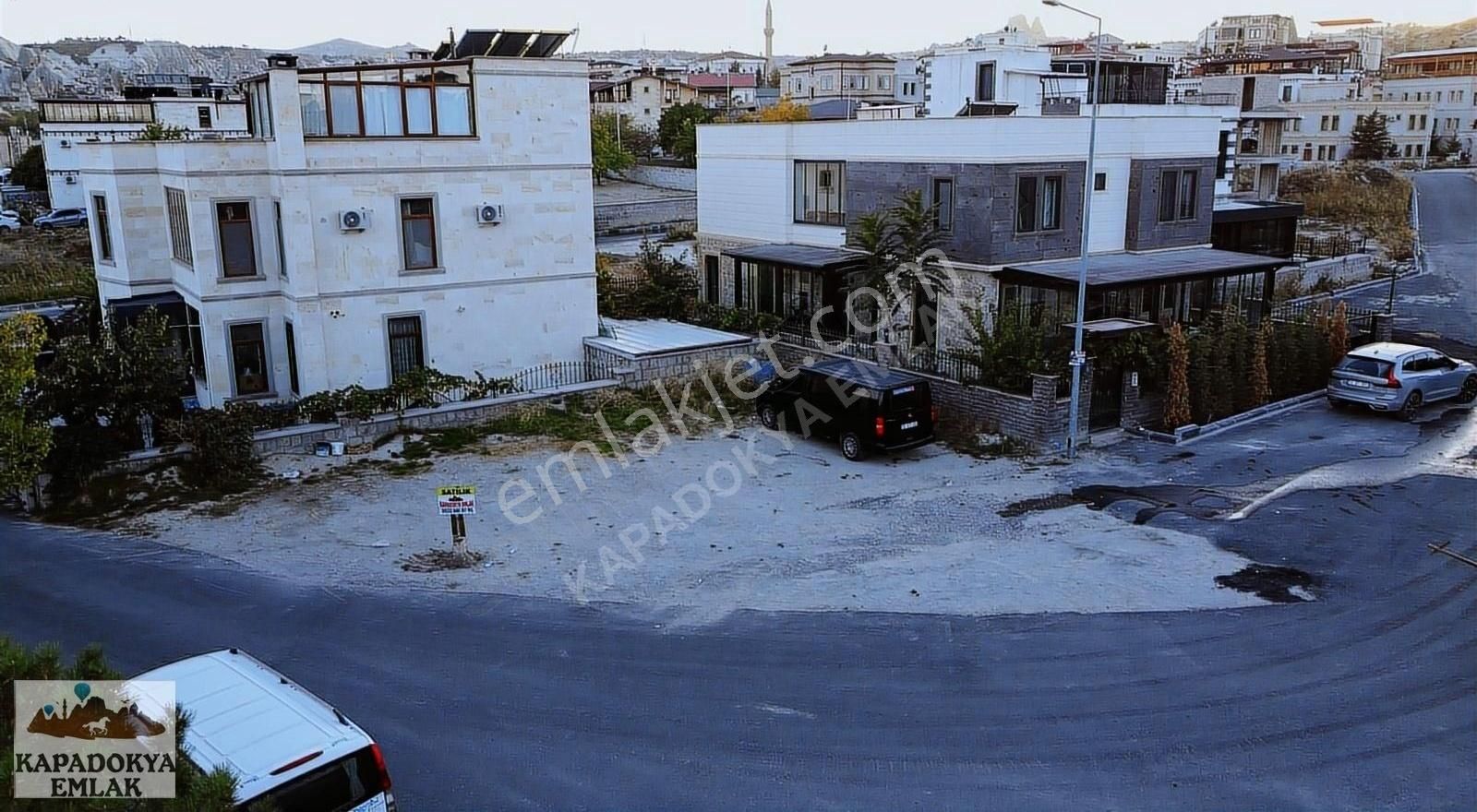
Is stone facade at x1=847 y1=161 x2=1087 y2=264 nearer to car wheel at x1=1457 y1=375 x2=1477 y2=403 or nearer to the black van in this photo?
the black van

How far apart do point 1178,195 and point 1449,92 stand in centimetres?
9229

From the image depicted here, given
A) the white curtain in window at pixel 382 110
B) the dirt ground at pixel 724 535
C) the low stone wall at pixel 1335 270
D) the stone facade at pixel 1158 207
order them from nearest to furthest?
the dirt ground at pixel 724 535
the white curtain in window at pixel 382 110
the stone facade at pixel 1158 207
the low stone wall at pixel 1335 270

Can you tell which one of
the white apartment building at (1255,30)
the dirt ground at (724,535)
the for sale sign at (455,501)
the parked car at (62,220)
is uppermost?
the white apartment building at (1255,30)

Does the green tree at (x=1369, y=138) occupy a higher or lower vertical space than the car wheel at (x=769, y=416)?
→ higher

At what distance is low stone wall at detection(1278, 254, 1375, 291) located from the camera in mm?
38531

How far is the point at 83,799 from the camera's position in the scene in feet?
17.7

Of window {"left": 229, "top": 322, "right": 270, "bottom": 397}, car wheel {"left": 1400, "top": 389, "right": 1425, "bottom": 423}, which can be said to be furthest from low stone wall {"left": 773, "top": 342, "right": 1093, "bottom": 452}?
window {"left": 229, "top": 322, "right": 270, "bottom": 397}

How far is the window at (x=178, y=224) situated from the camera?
23.0m

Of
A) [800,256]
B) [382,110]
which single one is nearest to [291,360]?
[382,110]

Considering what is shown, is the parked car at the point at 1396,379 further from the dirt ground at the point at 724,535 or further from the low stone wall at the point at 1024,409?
the dirt ground at the point at 724,535

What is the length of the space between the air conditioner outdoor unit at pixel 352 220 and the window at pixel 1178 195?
67.1 feet

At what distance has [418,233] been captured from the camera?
78.2 ft

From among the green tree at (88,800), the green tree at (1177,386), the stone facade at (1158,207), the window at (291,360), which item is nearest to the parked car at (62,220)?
the window at (291,360)

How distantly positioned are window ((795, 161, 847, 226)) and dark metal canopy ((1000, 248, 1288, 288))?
5892mm
